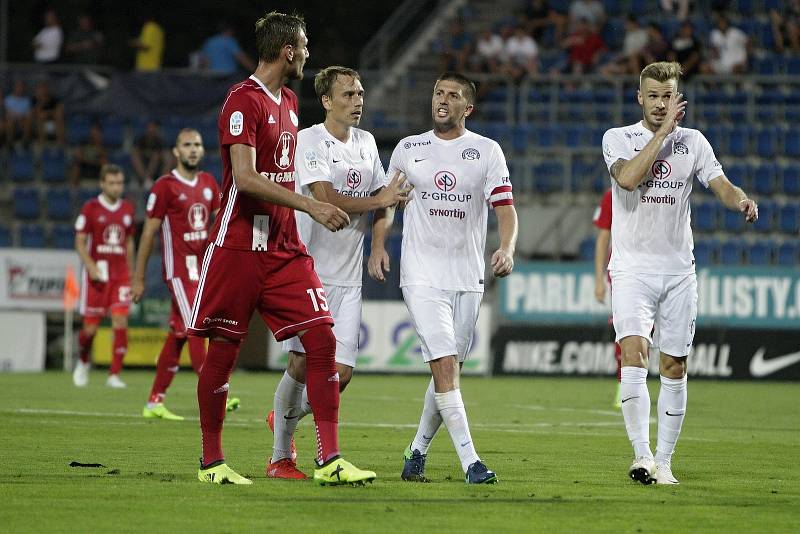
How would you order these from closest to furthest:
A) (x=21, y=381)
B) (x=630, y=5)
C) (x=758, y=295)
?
(x=21, y=381) → (x=758, y=295) → (x=630, y=5)

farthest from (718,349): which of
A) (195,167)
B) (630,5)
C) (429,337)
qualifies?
(429,337)

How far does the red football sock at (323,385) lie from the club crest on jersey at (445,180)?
1193 mm

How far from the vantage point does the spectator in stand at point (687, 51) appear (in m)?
23.6

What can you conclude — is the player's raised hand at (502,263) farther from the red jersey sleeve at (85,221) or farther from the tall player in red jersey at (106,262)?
the red jersey sleeve at (85,221)

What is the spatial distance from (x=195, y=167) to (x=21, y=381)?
241 inches

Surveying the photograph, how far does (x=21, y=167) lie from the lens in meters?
25.0

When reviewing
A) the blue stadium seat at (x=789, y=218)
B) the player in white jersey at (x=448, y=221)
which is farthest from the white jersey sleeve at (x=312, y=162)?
the blue stadium seat at (x=789, y=218)

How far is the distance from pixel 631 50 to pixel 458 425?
17.9 meters

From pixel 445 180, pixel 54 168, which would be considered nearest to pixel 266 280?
pixel 445 180

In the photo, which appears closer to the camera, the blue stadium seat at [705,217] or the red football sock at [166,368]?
the red football sock at [166,368]

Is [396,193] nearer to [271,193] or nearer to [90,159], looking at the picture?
[271,193]

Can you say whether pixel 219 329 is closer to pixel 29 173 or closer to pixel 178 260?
pixel 178 260

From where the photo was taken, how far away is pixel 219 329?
7312mm

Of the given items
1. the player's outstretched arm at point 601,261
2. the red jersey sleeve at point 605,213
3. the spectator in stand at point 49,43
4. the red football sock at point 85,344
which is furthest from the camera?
the spectator in stand at point 49,43
